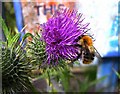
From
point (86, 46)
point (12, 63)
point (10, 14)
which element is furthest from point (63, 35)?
point (10, 14)

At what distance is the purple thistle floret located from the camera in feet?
3.40

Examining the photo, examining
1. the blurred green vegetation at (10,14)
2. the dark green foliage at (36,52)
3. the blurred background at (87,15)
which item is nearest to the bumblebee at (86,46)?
the dark green foliage at (36,52)

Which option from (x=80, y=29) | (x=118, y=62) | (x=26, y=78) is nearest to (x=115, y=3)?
(x=118, y=62)

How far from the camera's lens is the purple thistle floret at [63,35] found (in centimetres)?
104

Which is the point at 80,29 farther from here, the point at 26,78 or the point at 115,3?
the point at 115,3

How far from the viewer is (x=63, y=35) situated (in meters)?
1.04

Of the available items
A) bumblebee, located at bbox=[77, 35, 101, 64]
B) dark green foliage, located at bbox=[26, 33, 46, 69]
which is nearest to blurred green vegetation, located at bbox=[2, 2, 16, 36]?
dark green foliage, located at bbox=[26, 33, 46, 69]

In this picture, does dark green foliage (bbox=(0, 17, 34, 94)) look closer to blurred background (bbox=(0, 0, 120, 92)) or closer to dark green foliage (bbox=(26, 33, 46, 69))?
dark green foliage (bbox=(26, 33, 46, 69))

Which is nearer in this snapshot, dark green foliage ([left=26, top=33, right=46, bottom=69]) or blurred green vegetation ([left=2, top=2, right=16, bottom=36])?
dark green foliage ([left=26, top=33, right=46, bottom=69])

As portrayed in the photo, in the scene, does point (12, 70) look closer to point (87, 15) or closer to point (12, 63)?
point (12, 63)

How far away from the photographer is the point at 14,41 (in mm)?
1057

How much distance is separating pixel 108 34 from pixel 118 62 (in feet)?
0.64

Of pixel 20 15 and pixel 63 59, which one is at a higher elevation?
pixel 20 15

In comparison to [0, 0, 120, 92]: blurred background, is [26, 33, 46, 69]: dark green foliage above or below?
below
